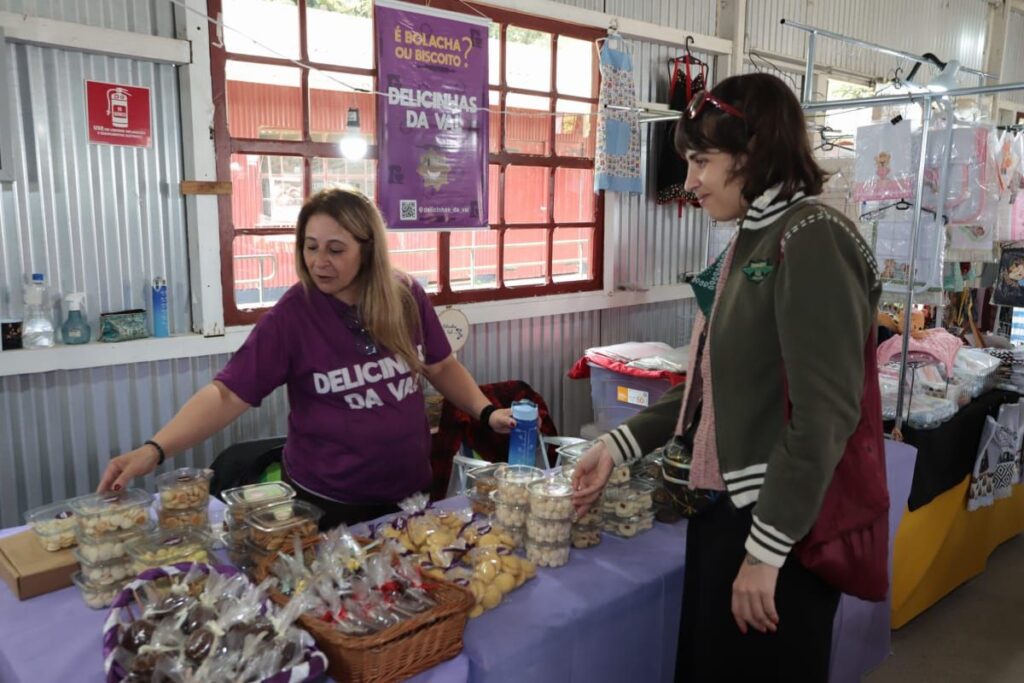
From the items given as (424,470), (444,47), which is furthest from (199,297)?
(444,47)

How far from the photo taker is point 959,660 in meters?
3.07

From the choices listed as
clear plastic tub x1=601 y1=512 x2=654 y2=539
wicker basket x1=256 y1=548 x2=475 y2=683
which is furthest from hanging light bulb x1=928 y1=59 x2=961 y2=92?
wicker basket x1=256 y1=548 x2=475 y2=683

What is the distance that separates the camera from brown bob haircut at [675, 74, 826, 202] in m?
1.27

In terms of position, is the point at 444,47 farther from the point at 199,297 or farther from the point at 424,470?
the point at 424,470

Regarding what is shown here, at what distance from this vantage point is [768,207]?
51.0 inches

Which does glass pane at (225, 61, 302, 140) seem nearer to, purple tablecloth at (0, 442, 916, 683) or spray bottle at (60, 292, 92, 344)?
spray bottle at (60, 292, 92, 344)

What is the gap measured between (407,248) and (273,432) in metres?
1.11

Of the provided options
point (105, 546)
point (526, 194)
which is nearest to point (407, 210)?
point (526, 194)

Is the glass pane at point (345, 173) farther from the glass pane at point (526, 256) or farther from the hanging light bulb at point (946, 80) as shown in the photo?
the hanging light bulb at point (946, 80)

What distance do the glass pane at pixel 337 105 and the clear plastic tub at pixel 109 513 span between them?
217cm

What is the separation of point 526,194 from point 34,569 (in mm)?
3200

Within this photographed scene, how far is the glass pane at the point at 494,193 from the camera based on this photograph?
4.12 m

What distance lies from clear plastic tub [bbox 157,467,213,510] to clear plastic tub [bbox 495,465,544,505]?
0.68m

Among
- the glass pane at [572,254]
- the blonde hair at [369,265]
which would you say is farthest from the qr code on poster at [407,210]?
the blonde hair at [369,265]
